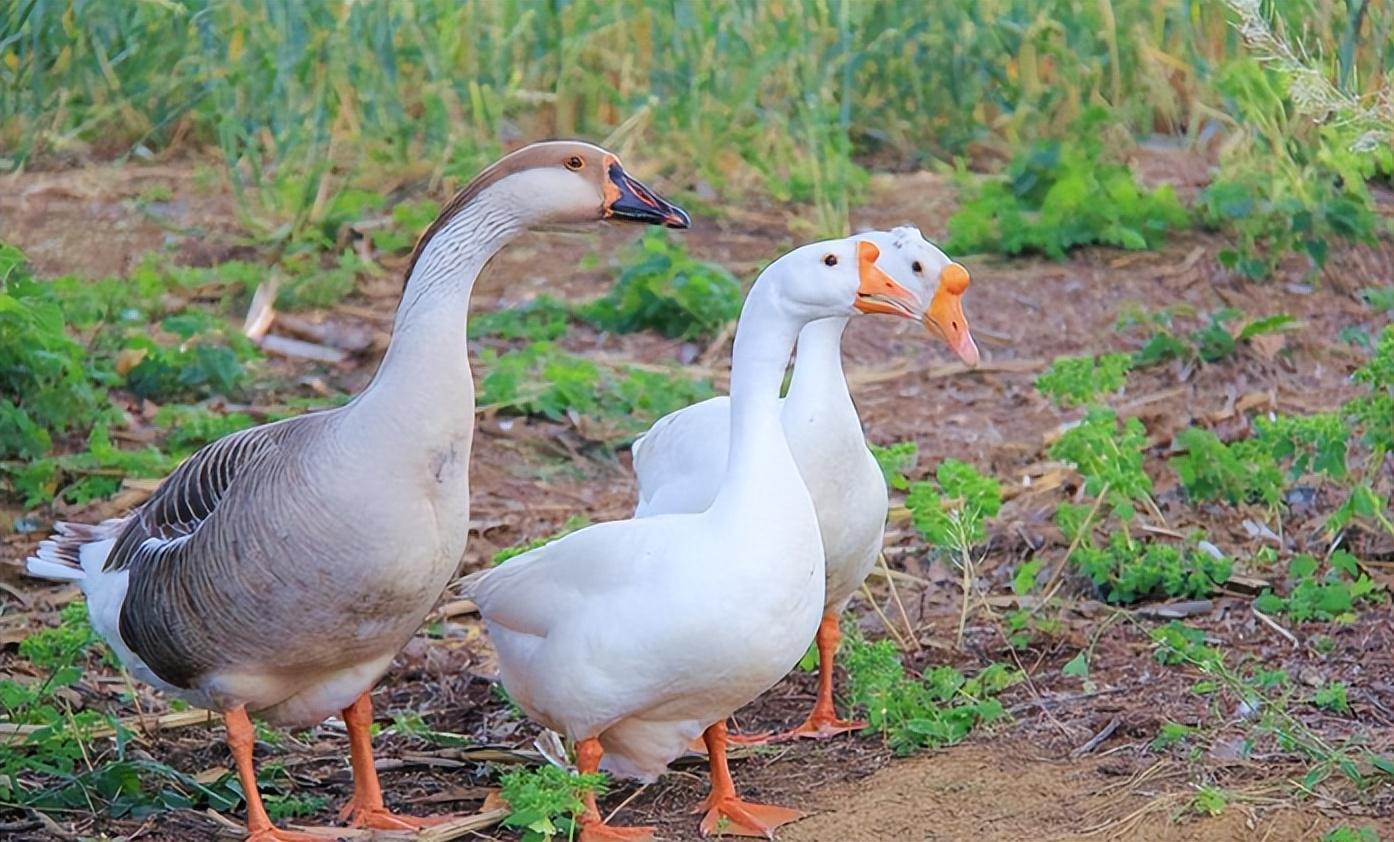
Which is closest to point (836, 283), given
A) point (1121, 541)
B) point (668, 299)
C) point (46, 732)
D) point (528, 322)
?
point (1121, 541)

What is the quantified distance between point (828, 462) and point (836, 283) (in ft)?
2.40

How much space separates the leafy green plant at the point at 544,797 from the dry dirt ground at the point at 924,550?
22.6 inches

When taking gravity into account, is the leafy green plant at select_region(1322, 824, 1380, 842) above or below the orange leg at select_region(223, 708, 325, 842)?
above

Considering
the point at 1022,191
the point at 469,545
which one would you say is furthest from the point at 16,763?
the point at 1022,191

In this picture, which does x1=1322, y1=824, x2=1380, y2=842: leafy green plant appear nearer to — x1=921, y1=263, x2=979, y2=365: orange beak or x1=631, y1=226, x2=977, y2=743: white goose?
x1=921, y1=263, x2=979, y2=365: orange beak

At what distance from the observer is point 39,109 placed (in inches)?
251

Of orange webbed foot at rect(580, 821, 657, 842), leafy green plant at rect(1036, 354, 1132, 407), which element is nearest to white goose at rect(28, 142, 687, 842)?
orange webbed foot at rect(580, 821, 657, 842)

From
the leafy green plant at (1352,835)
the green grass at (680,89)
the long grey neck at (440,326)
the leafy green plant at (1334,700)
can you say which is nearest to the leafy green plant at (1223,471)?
the leafy green plant at (1334,700)

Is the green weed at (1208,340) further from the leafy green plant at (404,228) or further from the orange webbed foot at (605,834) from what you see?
the orange webbed foot at (605,834)

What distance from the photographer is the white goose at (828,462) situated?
5145 mm

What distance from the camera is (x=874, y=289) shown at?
4660mm

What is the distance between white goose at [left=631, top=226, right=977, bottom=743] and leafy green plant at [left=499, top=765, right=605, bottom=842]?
114 centimetres

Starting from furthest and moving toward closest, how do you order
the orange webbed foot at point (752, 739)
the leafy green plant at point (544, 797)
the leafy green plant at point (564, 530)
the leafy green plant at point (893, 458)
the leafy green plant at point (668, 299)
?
the leafy green plant at point (668, 299) → the leafy green plant at point (564, 530) → the leafy green plant at point (893, 458) → the orange webbed foot at point (752, 739) → the leafy green plant at point (544, 797)

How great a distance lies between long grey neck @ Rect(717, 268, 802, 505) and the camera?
4.52m
